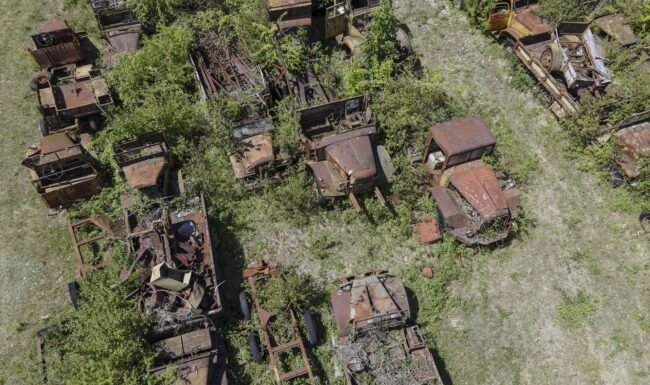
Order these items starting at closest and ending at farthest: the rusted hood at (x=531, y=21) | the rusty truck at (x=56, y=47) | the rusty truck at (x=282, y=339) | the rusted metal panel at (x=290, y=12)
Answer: the rusty truck at (x=282, y=339) < the rusty truck at (x=56, y=47) < the rusted metal panel at (x=290, y=12) < the rusted hood at (x=531, y=21)

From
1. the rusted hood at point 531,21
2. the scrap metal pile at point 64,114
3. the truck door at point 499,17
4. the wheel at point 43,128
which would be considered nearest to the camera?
the scrap metal pile at point 64,114

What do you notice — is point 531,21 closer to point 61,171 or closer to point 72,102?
point 72,102

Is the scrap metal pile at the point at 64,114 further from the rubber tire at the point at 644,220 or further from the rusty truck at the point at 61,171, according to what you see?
the rubber tire at the point at 644,220

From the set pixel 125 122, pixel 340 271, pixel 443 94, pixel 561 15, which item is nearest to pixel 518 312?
pixel 340 271

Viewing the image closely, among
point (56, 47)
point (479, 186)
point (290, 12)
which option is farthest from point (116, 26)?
point (479, 186)

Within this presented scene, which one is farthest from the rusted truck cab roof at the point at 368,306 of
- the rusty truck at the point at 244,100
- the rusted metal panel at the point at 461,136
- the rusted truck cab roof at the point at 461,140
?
the rusty truck at the point at 244,100
